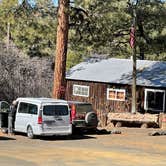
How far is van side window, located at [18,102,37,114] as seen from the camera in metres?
28.6

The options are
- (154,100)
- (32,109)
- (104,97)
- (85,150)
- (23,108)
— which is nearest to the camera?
(85,150)

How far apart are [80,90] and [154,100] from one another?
6.34m

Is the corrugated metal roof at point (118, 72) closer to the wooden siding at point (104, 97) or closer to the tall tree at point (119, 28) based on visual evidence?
the wooden siding at point (104, 97)

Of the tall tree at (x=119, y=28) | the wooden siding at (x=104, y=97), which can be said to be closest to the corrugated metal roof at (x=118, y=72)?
the wooden siding at (x=104, y=97)

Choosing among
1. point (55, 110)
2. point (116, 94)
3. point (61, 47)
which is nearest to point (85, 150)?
point (55, 110)

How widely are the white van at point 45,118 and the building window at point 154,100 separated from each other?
15.5 metres

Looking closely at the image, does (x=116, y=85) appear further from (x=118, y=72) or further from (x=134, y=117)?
(x=134, y=117)

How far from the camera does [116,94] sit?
149 ft

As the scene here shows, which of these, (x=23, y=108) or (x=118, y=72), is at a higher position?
(x=118, y=72)

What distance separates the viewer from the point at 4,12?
34.3 m

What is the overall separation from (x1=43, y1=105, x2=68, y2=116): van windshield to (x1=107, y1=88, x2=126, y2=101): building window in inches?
648

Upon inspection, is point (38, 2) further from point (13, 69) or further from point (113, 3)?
point (13, 69)

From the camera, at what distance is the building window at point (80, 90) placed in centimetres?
4688

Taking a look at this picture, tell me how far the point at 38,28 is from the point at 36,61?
1237 cm
